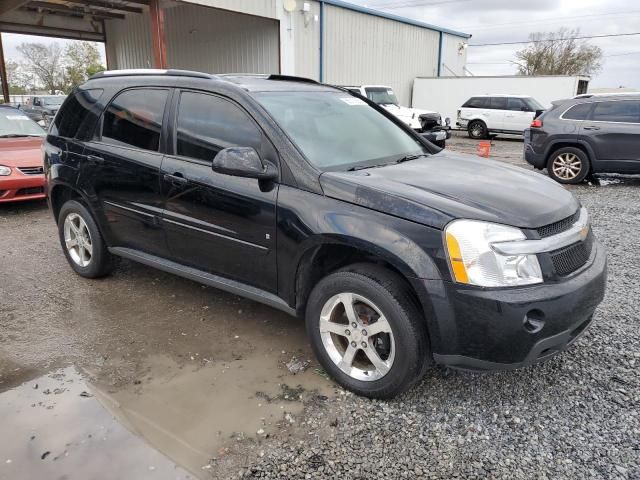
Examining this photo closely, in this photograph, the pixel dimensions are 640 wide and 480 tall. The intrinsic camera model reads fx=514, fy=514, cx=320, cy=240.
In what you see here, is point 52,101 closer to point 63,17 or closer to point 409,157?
point 63,17

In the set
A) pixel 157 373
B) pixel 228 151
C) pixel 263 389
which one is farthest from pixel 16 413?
pixel 228 151

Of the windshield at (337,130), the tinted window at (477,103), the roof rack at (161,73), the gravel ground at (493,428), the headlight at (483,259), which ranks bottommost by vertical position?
the gravel ground at (493,428)

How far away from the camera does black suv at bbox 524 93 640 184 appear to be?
934cm

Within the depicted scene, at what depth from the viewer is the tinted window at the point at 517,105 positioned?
2002 cm

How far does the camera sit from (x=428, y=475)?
2.37m

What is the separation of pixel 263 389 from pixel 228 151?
144 centimetres

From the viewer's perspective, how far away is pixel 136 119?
13.2 feet

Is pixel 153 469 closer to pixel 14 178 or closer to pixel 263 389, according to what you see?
pixel 263 389

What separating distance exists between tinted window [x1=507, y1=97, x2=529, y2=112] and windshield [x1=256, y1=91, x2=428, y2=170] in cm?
1793

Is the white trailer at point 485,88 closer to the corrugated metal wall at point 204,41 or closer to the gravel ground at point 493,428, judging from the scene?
the corrugated metal wall at point 204,41

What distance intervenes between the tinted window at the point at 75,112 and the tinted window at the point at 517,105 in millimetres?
18775

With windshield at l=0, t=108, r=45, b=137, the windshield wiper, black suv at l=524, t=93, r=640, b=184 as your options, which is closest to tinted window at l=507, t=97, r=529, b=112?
black suv at l=524, t=93, r=640, b=184

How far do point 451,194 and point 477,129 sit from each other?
66.2 feet

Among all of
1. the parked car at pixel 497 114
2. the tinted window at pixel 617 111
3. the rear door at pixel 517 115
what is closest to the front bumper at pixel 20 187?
the tinted window at pixel 617 111
